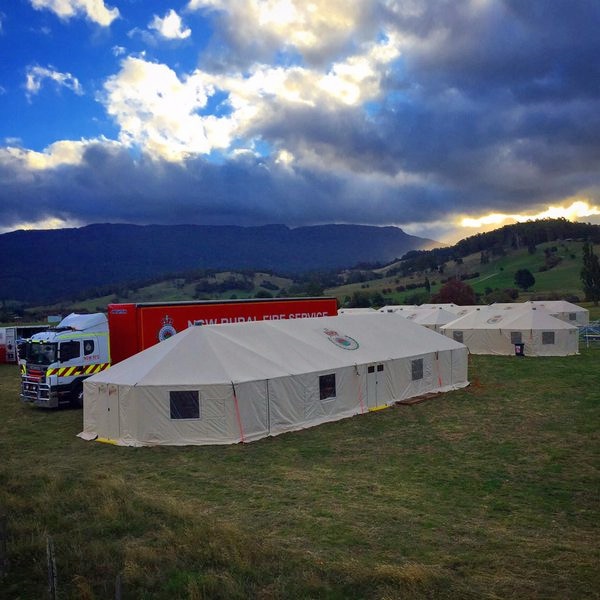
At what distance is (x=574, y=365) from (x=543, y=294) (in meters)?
75.7

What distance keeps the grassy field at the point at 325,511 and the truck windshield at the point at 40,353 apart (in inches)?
128

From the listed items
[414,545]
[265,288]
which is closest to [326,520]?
[414,545]

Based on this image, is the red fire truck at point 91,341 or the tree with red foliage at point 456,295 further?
the tree with red foliage at point 456,295

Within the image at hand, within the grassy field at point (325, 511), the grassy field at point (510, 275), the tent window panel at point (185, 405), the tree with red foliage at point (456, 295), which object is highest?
the grassy field at point (510, 275)

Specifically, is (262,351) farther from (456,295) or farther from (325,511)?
(456,295)

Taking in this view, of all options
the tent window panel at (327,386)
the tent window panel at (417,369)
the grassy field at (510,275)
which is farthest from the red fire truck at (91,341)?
the grassy field at (510,275)

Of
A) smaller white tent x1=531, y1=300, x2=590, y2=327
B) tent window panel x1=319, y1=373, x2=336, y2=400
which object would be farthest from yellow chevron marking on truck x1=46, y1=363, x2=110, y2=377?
smaller white tent x1=531, y1=300, x2=590, y2=327

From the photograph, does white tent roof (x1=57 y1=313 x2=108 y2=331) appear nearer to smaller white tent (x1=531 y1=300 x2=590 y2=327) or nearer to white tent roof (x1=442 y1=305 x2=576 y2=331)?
white tent roof (x1=442 y1=305 x2=576 y2=331)

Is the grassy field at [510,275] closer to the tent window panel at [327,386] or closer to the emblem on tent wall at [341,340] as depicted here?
the emblem on tent wall at [341,340]

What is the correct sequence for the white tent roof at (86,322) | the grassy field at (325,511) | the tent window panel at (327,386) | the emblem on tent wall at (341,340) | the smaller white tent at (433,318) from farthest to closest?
the smaller white tent at (433,318) < the white tent roof at (86,322) < the emblem on tent wall at (341,340) < the tent window panel at (327,386) < the grassy field at (325,511)

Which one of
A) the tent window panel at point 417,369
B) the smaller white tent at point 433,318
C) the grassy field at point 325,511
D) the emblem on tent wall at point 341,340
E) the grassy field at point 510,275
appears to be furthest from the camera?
the grassy field at point 510,275

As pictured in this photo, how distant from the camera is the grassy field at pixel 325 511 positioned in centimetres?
742

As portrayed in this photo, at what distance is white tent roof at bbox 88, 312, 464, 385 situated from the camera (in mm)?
17516

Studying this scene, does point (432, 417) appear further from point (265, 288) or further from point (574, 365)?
point (265, 288)
